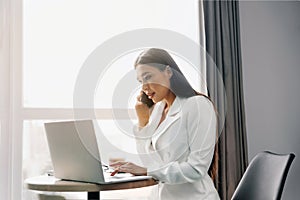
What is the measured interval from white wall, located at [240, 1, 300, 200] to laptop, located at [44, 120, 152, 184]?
1.59 meters

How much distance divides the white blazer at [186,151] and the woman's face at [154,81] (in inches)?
4.3

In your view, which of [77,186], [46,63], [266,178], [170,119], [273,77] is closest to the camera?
[77,186]

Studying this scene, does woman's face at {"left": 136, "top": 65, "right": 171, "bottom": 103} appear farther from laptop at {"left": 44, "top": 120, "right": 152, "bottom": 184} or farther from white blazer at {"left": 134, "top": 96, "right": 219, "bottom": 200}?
laptop at {"left": 44, "top": 120, "right": 152, "bottom": 184}

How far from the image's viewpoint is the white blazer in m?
1.83

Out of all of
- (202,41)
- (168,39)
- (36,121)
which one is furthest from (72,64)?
(202,41)

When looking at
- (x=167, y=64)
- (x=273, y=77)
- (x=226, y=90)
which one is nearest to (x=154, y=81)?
(x=167, y=64)

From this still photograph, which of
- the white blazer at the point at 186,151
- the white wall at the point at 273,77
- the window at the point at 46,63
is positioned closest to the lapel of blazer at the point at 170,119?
the white blazer at the point at 186,151

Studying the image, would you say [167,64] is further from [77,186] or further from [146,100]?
[77,186]

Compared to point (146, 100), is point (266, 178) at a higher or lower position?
lower

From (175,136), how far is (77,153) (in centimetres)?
43

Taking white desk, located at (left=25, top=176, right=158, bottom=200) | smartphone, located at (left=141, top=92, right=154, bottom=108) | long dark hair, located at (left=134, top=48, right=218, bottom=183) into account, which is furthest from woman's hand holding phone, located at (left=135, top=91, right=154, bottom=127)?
white desk, located at (left=25, top=176, right=158, bottom=200)

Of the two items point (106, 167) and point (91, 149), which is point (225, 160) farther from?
point (91, 149)

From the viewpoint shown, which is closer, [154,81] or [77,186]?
[77,186]

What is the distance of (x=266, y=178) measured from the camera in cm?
208
